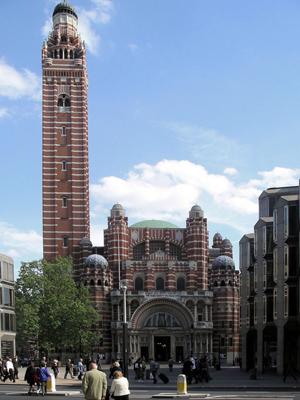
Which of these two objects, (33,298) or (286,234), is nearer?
(286,234)

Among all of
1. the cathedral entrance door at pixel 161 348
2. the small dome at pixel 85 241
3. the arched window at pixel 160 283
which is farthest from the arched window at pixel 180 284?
the small dome at pixel 85 241

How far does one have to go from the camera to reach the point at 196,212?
328 feet

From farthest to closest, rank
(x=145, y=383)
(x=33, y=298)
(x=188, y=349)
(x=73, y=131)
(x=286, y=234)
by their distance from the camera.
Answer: (x=73, y=131) < (x=188, y=349) < (x=33, y=298) < (x=286, y=234) < (x=145, y=383)

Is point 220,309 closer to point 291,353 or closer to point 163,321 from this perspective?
point 163,321

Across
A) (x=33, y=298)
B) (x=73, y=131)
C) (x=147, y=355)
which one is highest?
(x=73, y=131)

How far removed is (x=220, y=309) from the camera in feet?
323

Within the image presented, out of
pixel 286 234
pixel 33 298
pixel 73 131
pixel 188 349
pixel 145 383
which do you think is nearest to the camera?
pixel 145 383

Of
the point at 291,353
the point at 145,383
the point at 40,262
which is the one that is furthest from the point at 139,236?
the point at 145,383

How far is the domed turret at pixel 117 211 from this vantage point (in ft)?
326

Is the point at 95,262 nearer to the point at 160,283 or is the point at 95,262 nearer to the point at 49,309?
the point at 160,283

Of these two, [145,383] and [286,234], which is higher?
[286,234]

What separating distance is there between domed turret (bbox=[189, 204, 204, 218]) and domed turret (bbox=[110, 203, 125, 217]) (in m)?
9.93

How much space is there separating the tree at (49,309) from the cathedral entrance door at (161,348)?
14660mm

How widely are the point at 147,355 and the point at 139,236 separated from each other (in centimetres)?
1795
